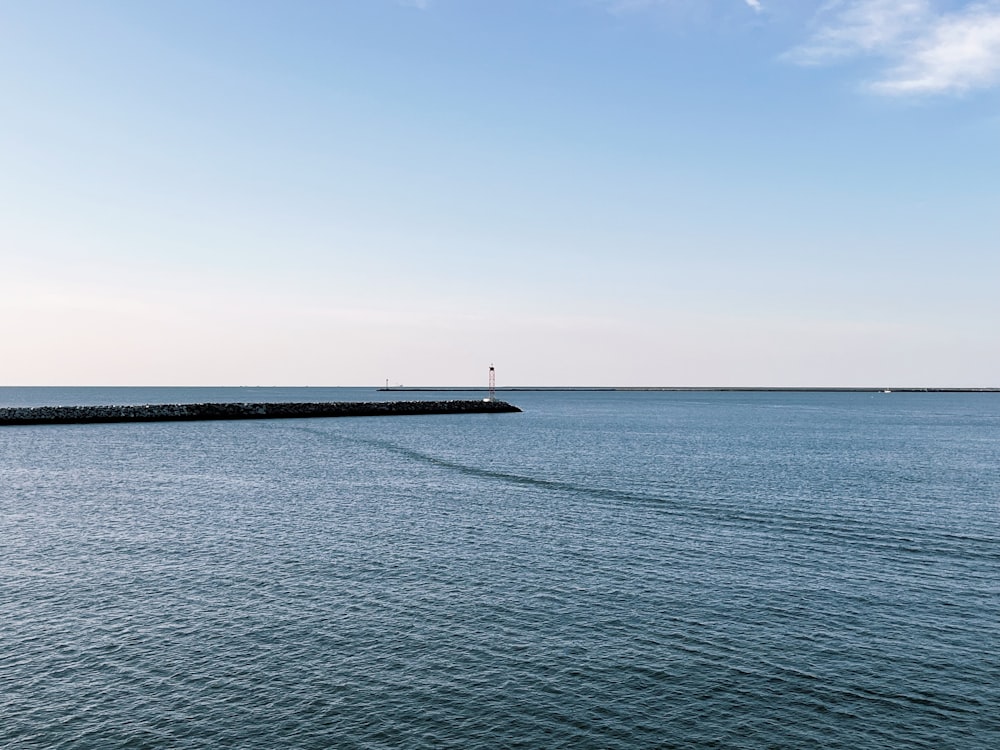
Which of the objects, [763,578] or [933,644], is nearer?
[933,644]

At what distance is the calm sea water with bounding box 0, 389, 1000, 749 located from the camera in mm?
21516

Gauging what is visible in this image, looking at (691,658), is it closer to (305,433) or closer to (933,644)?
(933,644)

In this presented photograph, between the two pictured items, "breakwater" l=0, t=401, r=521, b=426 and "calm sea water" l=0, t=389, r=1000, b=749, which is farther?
"breakwater" l=0, t=401, r=521, b=426

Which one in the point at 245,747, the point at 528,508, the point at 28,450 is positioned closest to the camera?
the point at 245,747

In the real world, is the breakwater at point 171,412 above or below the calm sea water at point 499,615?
above

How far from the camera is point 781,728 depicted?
21.1 m

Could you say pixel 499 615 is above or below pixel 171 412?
below

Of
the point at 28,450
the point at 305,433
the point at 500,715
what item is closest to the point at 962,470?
the point at 500,715

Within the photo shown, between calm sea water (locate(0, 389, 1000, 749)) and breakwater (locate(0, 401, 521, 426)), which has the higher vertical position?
breakwater (locate(0, 401, 521, 426))

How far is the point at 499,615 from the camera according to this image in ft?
100.0

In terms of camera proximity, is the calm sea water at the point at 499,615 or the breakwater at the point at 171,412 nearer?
the calm sea water at the point at 499,615

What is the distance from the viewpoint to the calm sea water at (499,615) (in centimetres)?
2152

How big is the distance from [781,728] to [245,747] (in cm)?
1516

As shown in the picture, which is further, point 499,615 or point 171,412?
point 171,412
